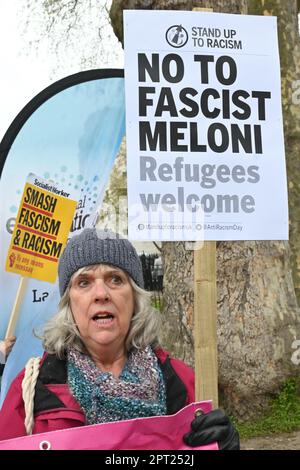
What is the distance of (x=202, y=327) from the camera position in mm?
2934

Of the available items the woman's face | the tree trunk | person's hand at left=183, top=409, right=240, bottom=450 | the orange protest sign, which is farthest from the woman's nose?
the tree trunk

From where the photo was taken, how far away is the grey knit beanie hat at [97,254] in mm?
2748

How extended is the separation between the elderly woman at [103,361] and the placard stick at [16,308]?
6.91 feet

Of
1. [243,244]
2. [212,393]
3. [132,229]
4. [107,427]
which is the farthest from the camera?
[243,244]

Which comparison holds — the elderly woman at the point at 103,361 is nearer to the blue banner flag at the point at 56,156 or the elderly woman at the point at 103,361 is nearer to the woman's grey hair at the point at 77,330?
the woman's grey hair at the point at 77,330

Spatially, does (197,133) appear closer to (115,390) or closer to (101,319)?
(101,319)

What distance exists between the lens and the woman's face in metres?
2.69

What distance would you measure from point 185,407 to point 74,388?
39 cm

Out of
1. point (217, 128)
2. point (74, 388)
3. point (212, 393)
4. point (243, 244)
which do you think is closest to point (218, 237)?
point (217, 128)

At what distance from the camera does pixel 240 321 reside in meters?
6.64

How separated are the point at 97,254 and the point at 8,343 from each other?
233cm

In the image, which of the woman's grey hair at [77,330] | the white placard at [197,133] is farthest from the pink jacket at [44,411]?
the white placard at [197,133]

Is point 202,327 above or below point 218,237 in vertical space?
below
